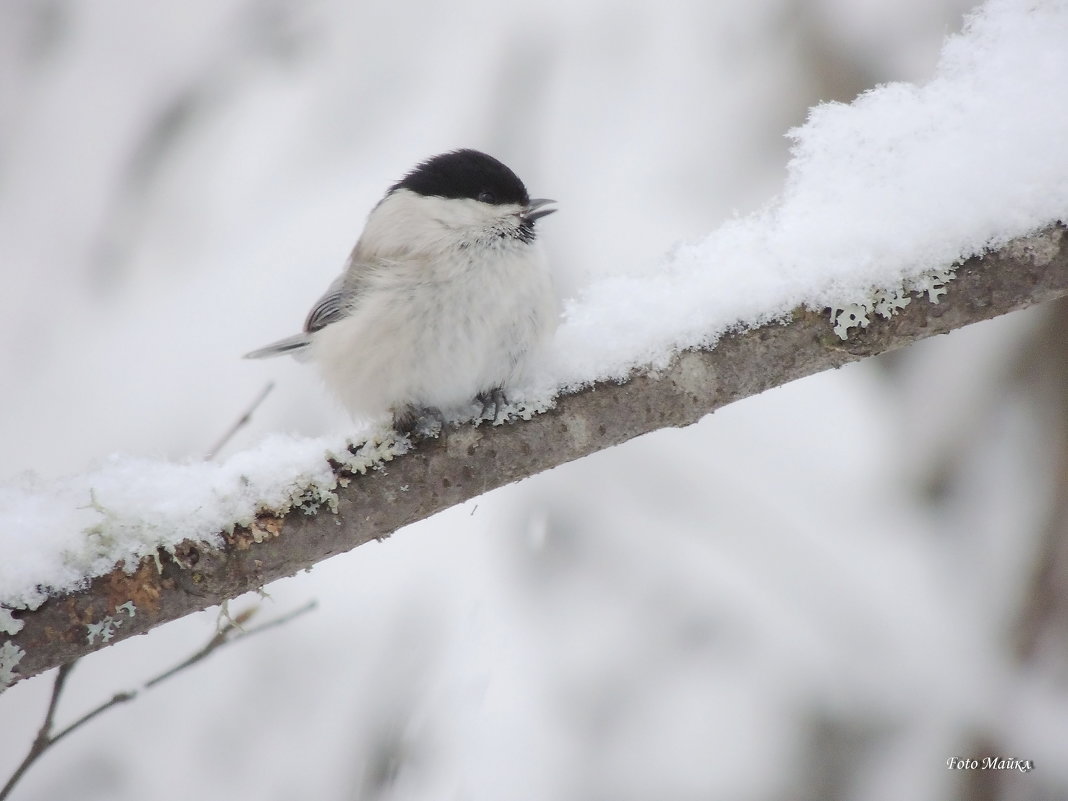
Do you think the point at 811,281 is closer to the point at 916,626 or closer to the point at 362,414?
the point at 362,414

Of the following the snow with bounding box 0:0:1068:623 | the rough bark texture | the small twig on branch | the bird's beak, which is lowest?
the small twig on branch

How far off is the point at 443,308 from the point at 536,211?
0.51 meters

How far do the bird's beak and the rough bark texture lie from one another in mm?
778

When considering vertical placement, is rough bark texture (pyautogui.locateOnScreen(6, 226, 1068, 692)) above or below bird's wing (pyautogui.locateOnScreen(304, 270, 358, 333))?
below

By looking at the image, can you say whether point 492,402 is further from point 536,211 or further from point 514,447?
point 536,211

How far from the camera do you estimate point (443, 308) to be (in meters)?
1.96

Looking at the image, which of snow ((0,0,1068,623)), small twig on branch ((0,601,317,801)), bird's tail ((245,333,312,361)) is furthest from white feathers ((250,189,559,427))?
small twig on branch ((0,601,317,801))

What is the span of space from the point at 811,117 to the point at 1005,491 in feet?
6.94

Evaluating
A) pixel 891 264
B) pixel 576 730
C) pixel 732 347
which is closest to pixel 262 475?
pixel 732 347

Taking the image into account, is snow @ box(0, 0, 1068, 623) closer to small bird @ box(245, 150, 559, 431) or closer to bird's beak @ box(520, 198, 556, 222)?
small bird @ box(245, 150, 559, 431)

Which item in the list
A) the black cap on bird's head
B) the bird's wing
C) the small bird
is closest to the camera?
the small bird

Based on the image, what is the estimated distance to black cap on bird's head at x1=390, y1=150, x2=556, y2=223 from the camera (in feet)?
7.60

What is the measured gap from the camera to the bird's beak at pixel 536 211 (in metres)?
2.27

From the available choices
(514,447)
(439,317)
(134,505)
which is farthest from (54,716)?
(439,317)
